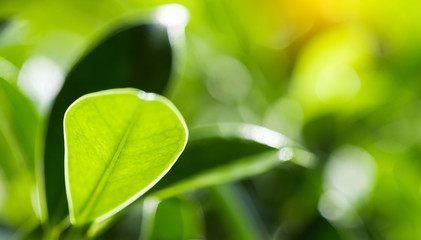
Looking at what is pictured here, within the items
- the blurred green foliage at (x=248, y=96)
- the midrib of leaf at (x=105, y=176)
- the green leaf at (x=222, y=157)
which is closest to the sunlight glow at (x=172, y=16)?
the blurred green foliage at (x=248, y=96)

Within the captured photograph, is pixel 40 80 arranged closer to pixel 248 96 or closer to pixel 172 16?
pixel 172 16

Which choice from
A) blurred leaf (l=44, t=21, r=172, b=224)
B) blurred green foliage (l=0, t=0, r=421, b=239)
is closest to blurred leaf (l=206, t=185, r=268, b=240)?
blurred green foliage (l=0, t=0, r=421, b=239)

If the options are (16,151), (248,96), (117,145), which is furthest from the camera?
(248,96)

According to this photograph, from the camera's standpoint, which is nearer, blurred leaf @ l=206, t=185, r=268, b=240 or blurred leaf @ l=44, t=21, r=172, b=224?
blurred leaf @ l=44, t=21, r=172, b=224

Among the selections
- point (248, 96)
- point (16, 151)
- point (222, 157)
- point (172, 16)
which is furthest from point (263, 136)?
point (248, 96)

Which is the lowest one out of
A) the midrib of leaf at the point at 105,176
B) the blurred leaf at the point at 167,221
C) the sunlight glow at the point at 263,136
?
the blurred leaf at the point at 167,221

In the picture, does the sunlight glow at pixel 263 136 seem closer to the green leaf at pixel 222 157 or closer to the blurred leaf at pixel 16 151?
the green leaf at pixel 222 157

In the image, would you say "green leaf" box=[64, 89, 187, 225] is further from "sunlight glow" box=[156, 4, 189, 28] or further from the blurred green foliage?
"sunlight glow" box=[156, 4, 189, 28]
